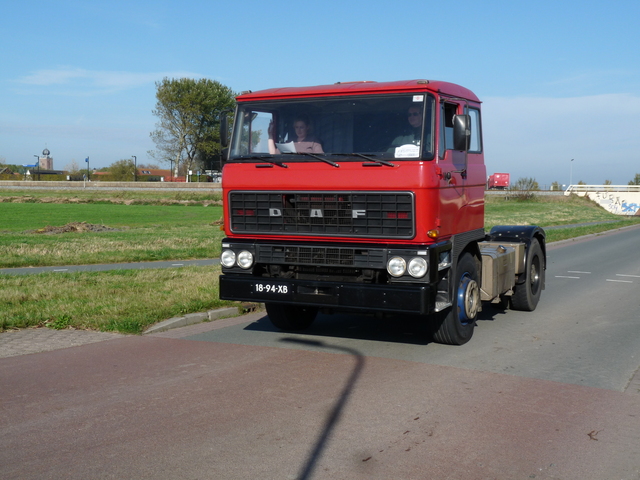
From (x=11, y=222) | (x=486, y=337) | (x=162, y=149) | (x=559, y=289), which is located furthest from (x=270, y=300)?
(x=162, y=149)

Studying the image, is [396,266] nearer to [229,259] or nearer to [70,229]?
[229,259]

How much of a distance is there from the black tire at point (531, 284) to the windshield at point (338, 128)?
4156 millimetres

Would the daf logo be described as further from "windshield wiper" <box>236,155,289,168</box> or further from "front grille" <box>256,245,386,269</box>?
"windshield wiper" <box>236,155,289,168</box>

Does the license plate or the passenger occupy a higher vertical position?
the passenger

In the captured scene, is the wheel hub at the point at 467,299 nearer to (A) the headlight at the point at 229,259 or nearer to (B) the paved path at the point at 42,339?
(A) the headlight at the point at 229,259

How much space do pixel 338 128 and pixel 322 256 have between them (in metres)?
1.36

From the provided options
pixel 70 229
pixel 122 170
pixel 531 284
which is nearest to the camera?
pixel 531 284

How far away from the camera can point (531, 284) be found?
35.4ft

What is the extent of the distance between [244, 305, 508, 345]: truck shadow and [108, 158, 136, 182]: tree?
103143mm

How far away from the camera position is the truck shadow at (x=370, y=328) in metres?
8.45

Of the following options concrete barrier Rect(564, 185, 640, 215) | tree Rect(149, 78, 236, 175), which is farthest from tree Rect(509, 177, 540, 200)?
tree Rect(149, 78, 236, 175)

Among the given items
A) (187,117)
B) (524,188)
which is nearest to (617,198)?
(524,188)

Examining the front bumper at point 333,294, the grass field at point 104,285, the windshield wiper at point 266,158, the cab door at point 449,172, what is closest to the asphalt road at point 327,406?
the front bumper at point 333,294

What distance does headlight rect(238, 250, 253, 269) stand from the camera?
301 inches
